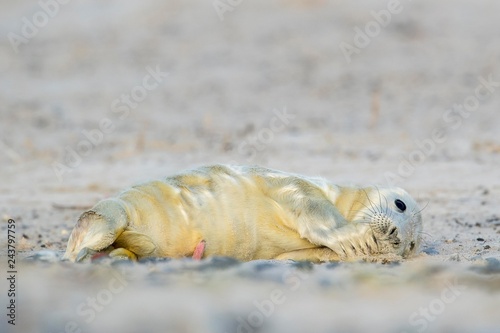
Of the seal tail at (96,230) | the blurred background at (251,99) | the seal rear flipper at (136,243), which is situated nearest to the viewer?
the seal tail at (96,230)

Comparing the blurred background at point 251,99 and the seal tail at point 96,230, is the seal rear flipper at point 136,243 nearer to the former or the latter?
the seal tail at point 96,230

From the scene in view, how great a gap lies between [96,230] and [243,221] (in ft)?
2.52

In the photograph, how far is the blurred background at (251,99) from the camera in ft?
27.1

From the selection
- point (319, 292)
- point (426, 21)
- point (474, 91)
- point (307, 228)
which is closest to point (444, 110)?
point (474, 91)

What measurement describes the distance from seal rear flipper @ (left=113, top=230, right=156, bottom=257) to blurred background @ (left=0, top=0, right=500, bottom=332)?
3.48ft

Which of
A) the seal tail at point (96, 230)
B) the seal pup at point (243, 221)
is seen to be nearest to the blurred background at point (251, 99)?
the seal pup at point (243, 221)

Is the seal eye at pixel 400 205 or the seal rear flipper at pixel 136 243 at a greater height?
the seal eye at pixel 400 205

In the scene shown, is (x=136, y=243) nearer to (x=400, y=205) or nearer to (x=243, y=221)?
(x=243, y=221)

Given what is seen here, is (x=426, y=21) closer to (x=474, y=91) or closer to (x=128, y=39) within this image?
(x=474, y=91)

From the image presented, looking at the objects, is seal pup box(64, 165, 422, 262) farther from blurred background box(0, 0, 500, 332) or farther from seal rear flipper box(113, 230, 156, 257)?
blurred background box(0, 0, 500, 332)

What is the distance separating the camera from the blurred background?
8266 millimetres

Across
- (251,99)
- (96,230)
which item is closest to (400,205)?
(96,230)

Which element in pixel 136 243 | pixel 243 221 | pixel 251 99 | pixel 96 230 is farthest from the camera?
pixel 251 99

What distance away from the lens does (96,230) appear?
15.6ft
